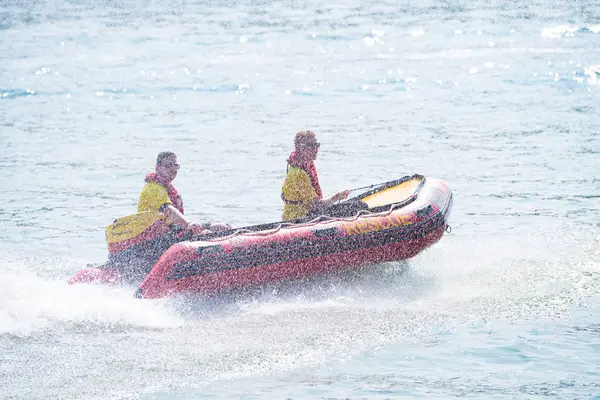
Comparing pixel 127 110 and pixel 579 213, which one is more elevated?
pixel 127 110

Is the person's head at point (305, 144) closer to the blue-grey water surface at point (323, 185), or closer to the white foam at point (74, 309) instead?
the blue-grey water surface at point (323, 185)

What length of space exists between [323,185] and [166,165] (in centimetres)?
634

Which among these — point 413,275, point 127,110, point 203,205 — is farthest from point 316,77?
point 413,275

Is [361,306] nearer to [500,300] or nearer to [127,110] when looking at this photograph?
[500,300]

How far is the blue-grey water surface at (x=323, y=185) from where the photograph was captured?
25.1 feet

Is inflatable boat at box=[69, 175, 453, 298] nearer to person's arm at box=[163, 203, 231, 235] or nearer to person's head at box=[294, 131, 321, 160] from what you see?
person's arm at box=[163, 203, 231, 235]

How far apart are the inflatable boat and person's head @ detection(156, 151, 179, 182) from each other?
14.9 inches

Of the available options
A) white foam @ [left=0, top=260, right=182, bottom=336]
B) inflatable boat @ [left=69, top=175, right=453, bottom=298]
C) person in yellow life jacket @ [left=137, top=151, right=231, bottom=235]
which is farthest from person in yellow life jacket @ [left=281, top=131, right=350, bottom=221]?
Answer: white foam @ [left=0, top=260, right=182, bottom=336]

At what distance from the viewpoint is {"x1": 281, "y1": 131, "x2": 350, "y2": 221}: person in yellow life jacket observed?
9562 mm

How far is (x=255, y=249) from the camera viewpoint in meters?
9.03

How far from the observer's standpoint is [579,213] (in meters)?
12.7

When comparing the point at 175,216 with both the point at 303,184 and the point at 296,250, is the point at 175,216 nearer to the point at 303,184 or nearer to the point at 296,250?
the point at 296,250

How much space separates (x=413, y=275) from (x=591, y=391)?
9.19ft

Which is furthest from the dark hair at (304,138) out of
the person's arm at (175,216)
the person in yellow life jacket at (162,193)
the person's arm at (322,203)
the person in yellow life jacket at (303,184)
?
the person's arm at (175,216)
